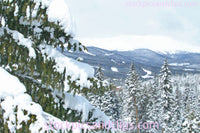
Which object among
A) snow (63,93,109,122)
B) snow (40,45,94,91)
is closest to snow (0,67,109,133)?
snow (40,45,94,91)

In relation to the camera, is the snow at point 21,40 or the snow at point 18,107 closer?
the snow at point 18,107

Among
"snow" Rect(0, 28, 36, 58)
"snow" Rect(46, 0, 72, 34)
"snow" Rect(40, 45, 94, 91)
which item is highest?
"snow" Rect(46, 0, 72, 34)

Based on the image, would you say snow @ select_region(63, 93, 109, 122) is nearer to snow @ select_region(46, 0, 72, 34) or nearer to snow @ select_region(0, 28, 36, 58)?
snow @ select_region(0, 28, 36, 58)

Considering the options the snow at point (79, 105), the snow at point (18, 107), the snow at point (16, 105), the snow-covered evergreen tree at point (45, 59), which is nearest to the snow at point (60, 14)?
the snow-covered evergreen tree at point (45, 59)

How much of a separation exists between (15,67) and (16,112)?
1.49 meters

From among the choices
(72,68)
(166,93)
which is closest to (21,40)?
(72,68)

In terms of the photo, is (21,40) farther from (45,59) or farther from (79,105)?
(79,105)

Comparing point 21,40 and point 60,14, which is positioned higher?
point 60,14

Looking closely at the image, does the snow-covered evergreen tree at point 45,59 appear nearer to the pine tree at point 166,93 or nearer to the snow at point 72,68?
the snow at point 72,68

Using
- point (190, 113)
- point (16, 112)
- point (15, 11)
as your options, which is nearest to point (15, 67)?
point (15, 11)

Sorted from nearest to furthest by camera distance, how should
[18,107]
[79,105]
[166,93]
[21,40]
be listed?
[18,107], [21,40], [79,105], [166,93]

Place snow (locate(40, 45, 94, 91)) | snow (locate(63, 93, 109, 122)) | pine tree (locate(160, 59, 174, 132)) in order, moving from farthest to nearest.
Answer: pine tree (locate(160, 59, 174, 132)) < snow (locate(63, 93, 109, 122)) < snow (locate(40, 45, 94, 91))

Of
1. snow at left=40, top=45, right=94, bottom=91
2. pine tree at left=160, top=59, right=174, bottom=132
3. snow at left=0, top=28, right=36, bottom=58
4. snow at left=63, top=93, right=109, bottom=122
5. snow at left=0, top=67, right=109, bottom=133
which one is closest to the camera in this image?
snow at left=0, top=67, right=109, bottom=133

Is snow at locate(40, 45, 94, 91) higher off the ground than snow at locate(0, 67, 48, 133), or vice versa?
snow at locate(40, 45, 94, 91)
